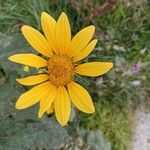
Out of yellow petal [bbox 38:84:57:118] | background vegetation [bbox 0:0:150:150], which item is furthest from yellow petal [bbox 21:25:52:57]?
background vegetation [bbox 0:0:150:150]

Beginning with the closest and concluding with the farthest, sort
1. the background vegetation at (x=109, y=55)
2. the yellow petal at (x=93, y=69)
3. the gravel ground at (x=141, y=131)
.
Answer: the yellow petal at (x=93, y=69), the background vegetation at (x=109, y=55), the gravel ground at (x=141, y=131)

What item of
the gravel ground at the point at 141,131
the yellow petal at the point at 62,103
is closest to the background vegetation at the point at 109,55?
the gravel ground at the point at 141,131

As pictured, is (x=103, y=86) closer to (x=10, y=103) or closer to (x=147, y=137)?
(x=147, y=137)

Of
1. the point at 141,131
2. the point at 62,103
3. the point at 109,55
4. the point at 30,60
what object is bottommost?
the point at 141,131

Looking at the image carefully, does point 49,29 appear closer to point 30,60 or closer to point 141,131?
point 30,60

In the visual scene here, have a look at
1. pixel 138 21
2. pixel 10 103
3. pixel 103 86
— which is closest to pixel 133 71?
pixel 103 86

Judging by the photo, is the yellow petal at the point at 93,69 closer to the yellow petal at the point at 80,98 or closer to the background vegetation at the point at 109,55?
the yellow petal at the point at 80,98

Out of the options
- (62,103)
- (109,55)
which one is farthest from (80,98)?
(109,55)
